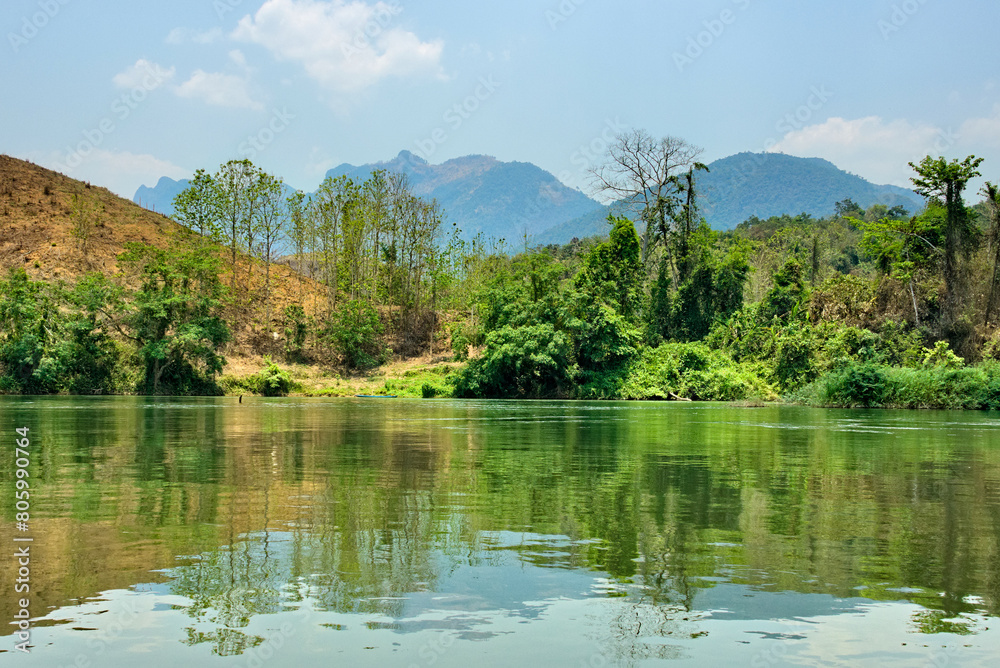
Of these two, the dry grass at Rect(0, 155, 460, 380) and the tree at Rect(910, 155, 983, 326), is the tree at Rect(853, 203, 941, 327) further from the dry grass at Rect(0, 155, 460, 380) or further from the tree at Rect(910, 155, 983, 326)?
the dry grass at Rect(0, 155, 460, 380)

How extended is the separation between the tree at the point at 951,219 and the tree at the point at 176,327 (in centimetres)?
3798

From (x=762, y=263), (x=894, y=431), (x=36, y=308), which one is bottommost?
(x=894, y=431)

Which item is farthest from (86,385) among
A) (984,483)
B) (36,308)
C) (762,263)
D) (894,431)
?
(762,263)

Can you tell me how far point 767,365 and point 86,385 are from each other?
119ft

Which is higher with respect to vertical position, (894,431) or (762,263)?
(762,263)

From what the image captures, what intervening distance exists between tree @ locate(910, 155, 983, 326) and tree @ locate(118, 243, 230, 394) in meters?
38.0

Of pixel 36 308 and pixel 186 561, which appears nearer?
pixel 186 561

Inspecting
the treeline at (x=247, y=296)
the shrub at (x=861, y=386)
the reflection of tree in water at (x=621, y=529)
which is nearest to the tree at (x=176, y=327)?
the treeline at (x=247, y=296)

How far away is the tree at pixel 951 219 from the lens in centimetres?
3884

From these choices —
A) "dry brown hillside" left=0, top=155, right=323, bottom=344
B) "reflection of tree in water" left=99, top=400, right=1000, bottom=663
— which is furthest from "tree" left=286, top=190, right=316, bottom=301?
"reflection of tree in water" left=99, top=400, right=1000, bottom=663

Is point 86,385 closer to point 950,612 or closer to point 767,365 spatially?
point 767,365

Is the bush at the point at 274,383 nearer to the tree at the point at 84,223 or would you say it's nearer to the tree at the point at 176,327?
the tree at the point at 176,327

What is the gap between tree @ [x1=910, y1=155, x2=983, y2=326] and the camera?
1529 inches

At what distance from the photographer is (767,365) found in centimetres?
4206
